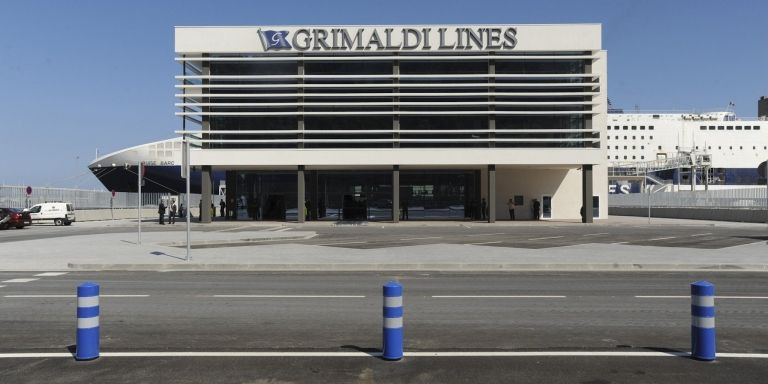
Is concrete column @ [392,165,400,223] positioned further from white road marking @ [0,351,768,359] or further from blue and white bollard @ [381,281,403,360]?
blue and white bollard @ [381,281,403,360]

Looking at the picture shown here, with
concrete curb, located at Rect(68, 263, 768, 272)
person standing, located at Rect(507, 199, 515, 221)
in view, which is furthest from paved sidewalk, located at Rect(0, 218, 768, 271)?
person standing, located at Rect(507, 199, 515, 221)

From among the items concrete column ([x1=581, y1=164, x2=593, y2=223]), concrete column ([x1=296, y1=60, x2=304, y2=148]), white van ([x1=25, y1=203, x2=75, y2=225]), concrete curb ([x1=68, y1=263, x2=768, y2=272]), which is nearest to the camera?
concrete curb ([x1=68, y1=263, x2=768, y2=272])

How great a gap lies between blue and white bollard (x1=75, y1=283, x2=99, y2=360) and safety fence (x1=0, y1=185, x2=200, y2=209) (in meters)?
40.8

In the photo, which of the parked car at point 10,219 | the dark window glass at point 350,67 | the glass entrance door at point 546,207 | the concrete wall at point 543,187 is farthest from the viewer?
the concrete wall at point 543,187

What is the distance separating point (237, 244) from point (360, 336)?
53.7 ft

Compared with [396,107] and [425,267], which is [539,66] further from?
[425,267]

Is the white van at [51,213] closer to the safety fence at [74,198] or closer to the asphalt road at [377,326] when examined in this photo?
the safety fence at [74,198]

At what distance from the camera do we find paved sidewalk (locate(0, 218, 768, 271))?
15.4 m

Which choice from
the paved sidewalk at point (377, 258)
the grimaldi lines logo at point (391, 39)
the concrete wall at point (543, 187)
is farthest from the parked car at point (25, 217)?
the concrete wall at point (543, 187)

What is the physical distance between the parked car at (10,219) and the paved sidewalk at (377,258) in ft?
51.3

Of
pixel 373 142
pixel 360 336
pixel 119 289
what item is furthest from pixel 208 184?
pixel 360 336

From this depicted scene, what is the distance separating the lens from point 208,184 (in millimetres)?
41062

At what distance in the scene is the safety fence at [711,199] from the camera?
41906mm

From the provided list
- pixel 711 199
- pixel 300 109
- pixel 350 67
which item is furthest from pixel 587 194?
pixel 300 109
